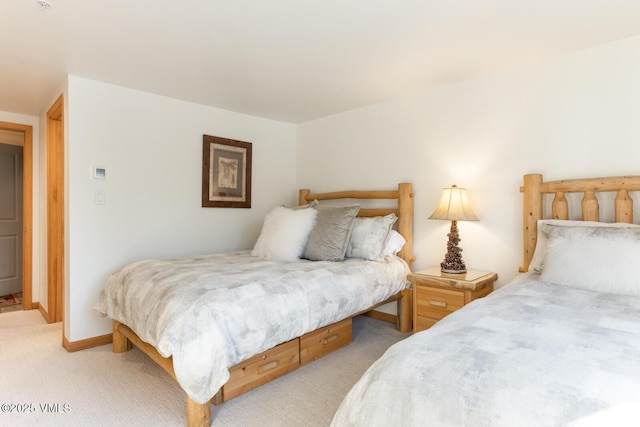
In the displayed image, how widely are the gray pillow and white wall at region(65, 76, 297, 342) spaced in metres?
1.25

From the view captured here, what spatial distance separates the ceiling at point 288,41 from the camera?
73.6 inches

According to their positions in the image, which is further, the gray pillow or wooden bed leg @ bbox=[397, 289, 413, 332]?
wooden bed leg @ bbox=[397, 289, 413, 332]

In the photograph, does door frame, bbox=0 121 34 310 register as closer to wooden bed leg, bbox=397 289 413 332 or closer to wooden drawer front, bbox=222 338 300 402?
wooden drawer front, bbox=222 338 300 402

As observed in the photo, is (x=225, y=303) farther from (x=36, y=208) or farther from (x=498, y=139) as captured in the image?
(x=36, y=208)

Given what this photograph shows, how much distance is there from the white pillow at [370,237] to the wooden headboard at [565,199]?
1056 mm

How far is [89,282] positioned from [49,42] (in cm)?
177

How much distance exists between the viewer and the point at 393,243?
10.3 ft

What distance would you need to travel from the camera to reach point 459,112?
2.99 m

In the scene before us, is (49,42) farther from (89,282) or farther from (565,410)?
(565,410)

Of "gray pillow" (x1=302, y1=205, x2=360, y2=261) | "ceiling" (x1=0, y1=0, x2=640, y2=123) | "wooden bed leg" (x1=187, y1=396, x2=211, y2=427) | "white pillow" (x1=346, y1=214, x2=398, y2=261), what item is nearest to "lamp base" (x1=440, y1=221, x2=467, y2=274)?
"white pillow" (x1=346, y1=214, x2=398, y2=261)

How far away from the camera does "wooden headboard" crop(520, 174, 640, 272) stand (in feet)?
7.05

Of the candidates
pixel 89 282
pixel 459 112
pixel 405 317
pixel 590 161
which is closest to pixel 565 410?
pixel 590 161

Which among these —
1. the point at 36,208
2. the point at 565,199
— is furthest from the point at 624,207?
the point at 36,208

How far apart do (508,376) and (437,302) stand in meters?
1.74
